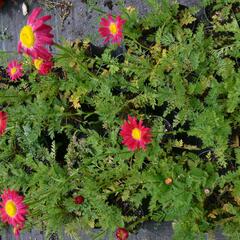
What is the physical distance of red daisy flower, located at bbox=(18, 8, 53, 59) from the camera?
6.44 feet

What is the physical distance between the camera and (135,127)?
2234 millimetres

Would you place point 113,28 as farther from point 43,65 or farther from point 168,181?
point 168,181

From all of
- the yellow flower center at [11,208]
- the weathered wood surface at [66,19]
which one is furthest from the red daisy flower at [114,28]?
the yellow flower center at [11,208]

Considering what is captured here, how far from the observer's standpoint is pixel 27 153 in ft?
10.2

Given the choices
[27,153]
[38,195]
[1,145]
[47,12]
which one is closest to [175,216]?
[38,195]

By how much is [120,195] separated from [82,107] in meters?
0.65

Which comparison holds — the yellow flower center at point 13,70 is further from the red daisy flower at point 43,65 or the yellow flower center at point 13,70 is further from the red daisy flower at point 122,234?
the red daisy flower at point 122,234

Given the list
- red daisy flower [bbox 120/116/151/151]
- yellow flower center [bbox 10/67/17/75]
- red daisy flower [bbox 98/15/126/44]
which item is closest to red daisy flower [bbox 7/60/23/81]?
yellow flower center [bbox 10/67/17/75]

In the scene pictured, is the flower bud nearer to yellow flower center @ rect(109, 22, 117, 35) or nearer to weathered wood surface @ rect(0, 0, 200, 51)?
yellow flower center @ rect(109, 22, 117, 35)

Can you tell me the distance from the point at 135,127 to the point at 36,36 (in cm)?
67

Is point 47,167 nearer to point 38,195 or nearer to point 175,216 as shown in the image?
point 38,195

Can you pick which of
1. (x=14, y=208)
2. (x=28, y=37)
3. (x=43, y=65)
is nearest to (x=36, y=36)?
(x=28, y=37)

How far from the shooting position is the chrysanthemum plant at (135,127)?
2293 millimetres

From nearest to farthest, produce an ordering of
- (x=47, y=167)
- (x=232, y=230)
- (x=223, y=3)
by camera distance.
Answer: (x=232, y=230) → (x=223, y=3) → (x=47, y=167)
